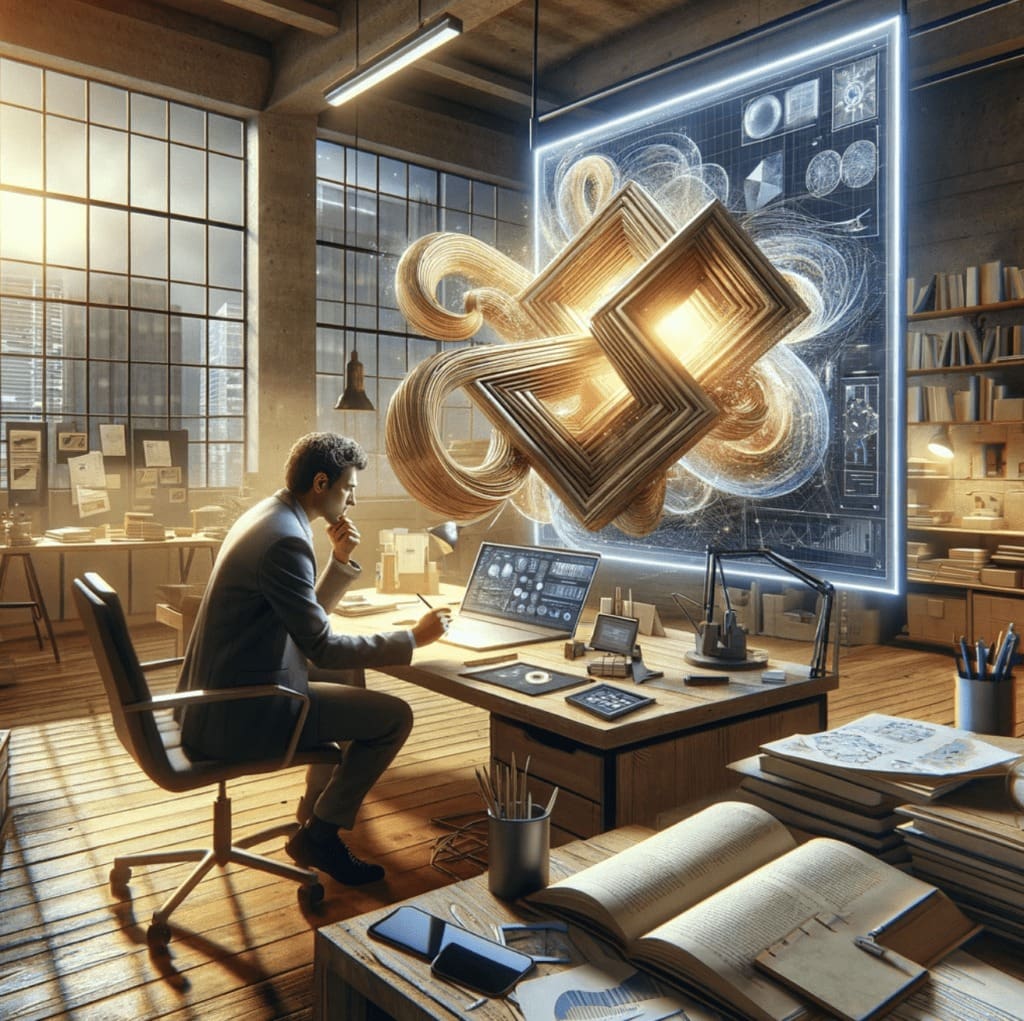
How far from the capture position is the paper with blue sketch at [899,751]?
4.47 ft

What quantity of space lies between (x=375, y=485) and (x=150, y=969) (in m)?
6.63

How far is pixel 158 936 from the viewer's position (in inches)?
95.0

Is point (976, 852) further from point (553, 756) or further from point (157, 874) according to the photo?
point (157, 874)

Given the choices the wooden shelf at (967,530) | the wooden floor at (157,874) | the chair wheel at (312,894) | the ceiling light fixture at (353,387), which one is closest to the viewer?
the wooden floor at (157,874)

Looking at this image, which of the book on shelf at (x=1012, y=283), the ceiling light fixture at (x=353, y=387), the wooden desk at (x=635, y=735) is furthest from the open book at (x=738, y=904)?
the book on shelf at (x=1012, y=283)

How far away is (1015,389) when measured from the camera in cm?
667

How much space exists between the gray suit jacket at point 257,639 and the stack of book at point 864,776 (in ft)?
4.50

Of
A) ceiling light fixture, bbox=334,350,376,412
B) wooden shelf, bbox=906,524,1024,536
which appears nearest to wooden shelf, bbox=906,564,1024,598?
wooden shelf, bbox=906,524,1024,536

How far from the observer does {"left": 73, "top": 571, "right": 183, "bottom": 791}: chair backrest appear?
2.31 m

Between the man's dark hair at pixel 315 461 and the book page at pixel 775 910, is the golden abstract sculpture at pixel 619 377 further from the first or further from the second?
the book page at pixel 775 910

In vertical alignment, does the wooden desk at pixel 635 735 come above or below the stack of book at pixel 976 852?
below

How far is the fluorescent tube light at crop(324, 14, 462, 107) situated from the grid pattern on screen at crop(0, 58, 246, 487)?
9.24 feet

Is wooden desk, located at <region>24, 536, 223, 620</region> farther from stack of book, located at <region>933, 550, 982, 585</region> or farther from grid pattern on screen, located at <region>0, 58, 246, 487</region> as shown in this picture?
stack of book, located at <region>933, 550, 982, 585</region>

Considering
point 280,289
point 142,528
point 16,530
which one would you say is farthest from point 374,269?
point 16,530
